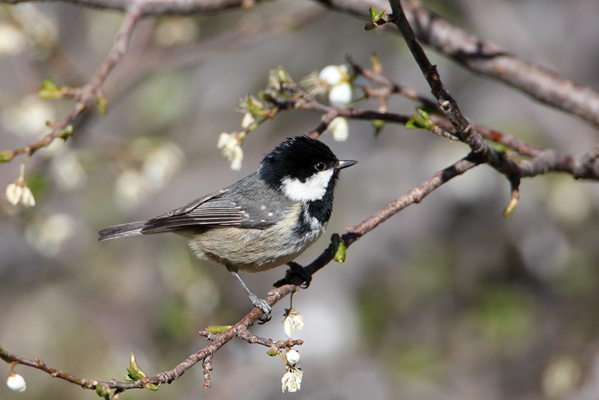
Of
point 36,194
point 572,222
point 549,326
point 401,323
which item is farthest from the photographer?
point 401,323

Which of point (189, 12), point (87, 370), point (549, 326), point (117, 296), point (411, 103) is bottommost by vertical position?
point (549, 326)

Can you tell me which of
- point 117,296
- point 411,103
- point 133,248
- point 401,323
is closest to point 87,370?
point 117,296

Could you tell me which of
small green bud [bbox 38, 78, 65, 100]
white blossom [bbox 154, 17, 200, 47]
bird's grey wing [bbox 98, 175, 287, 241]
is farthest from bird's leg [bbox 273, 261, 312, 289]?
white blossom [bbox 154, 17, 200, 47]

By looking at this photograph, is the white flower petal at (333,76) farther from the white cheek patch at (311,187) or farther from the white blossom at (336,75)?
the white cheek patch at (311,187)

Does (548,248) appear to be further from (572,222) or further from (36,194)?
(36,194)

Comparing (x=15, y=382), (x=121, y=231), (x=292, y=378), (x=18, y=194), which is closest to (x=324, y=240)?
(x=121, y=231)

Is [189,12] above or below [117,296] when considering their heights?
above

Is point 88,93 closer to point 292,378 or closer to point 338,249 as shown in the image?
point 338,249

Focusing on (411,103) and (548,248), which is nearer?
(548,248)

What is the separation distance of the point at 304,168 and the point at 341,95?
27.8 inches

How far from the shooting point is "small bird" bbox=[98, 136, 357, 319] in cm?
341

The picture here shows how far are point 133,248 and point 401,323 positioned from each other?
114 inches

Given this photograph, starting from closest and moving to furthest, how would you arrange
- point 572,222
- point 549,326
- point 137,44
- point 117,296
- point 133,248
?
1. point 137,44
2. point 572,222
3. point 549,326
4. point 117,296
5. point 133,248

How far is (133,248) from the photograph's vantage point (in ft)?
22.8
